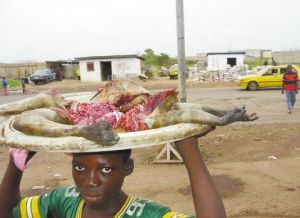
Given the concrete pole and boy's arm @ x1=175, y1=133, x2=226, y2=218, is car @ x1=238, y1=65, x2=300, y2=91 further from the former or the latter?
boy's arm @ x1=175, y1=133, x2=226, y2=218

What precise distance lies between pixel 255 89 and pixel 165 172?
14393mm

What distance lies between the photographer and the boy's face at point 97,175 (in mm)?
1400

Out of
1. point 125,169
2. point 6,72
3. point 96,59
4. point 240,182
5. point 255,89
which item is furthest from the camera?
point 6,72

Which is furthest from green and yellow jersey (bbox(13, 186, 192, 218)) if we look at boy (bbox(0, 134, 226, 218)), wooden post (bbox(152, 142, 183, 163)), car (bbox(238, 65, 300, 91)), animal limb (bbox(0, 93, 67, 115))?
car (bbox(238, 65, 300, 91))

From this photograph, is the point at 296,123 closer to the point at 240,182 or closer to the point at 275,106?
the point at 275,106

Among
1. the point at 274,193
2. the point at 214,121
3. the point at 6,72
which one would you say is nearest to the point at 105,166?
the point at 214,121

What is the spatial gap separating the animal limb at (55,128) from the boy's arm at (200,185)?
0.35 metres

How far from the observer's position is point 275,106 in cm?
1372

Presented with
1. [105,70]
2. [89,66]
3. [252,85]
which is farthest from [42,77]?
[252,85]

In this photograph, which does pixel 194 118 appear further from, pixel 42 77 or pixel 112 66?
pixel 42 77

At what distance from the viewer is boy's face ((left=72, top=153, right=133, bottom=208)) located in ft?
4.59

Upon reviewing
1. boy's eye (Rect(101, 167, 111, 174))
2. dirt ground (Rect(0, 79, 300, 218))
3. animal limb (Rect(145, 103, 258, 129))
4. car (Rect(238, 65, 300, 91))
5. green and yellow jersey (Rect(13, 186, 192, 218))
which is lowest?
dirt ground (Rect(0, 79, 300, 218))

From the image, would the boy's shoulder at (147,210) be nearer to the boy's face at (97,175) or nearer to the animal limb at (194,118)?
the boy's face at (97,175)

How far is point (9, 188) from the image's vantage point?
1643 millimetres
